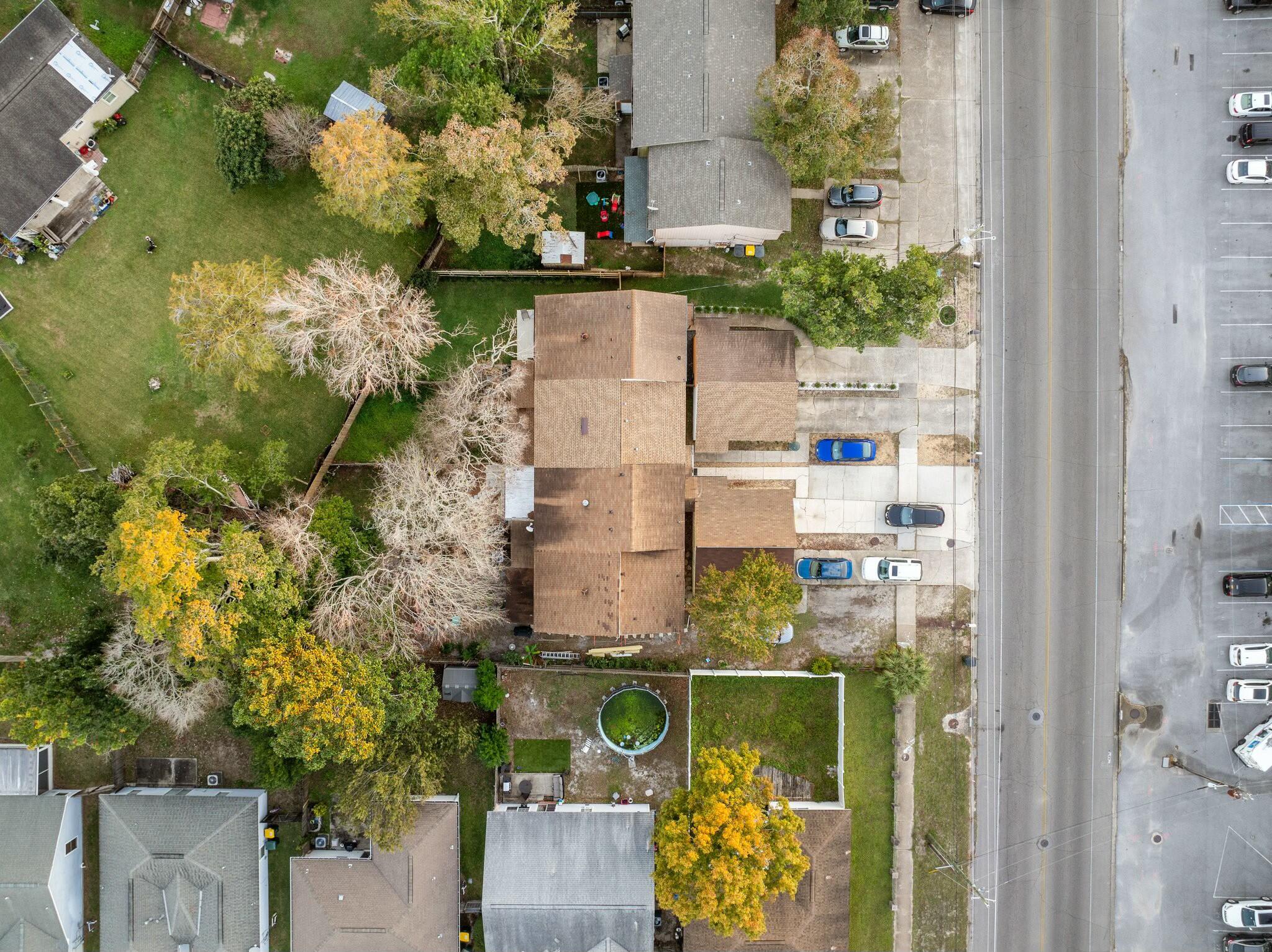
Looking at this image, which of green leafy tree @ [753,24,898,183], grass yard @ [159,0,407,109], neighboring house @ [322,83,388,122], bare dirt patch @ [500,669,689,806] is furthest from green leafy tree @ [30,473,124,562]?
green leafy tree @ [753,24,898,183]

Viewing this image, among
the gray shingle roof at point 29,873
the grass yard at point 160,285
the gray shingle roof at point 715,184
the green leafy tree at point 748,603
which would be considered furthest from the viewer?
the grass yard at point 160,285

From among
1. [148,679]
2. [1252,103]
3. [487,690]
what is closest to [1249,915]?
[487,690]

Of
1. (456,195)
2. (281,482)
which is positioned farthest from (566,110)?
(281,482)

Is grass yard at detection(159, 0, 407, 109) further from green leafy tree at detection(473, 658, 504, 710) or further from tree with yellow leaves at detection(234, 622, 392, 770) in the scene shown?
green leafy tree at detection(473, 658, 504, 710)

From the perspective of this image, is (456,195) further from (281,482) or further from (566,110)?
(281,482)

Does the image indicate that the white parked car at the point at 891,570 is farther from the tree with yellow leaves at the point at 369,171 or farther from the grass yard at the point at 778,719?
the tree with yellow leaves at the point at 369,171

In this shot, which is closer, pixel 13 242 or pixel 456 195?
pixel 456 195

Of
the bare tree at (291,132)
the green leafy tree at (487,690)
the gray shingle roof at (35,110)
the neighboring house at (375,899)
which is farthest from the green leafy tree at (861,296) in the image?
the gray shingle roof at (35,110)
